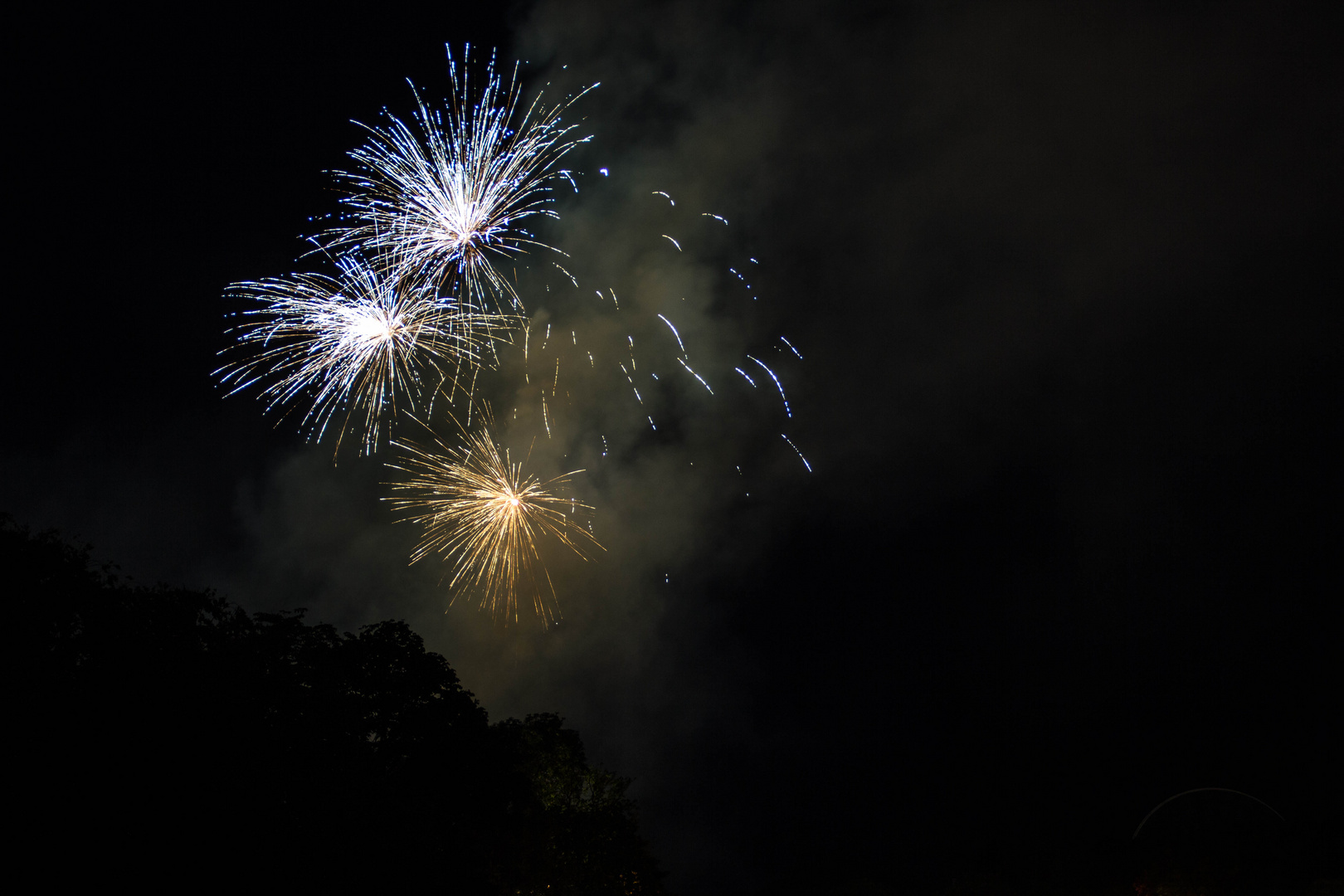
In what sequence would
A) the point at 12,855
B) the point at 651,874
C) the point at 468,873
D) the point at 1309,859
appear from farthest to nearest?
the point at 1309,859, the point at 651,874, the point at 468,873, the point at 12,855

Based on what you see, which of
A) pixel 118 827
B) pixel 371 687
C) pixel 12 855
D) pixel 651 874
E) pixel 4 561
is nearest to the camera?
pixel 12 855

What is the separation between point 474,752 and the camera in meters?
27.5

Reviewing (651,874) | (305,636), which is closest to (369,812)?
(305,636)

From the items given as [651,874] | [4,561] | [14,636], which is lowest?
[14,636]

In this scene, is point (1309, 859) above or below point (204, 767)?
above

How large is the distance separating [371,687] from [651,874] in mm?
11669

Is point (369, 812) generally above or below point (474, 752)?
below

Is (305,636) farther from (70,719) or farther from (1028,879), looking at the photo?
(1028,879)

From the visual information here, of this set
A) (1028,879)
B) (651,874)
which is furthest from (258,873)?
(1028,879)

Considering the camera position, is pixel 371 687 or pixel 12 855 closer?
pixel 12 855

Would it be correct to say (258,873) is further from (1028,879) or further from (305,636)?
(1028,879)

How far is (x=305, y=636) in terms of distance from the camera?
23.7 metres

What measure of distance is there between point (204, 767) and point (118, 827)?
1.57 m

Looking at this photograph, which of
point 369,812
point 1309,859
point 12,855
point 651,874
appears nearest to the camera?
point 12,855
